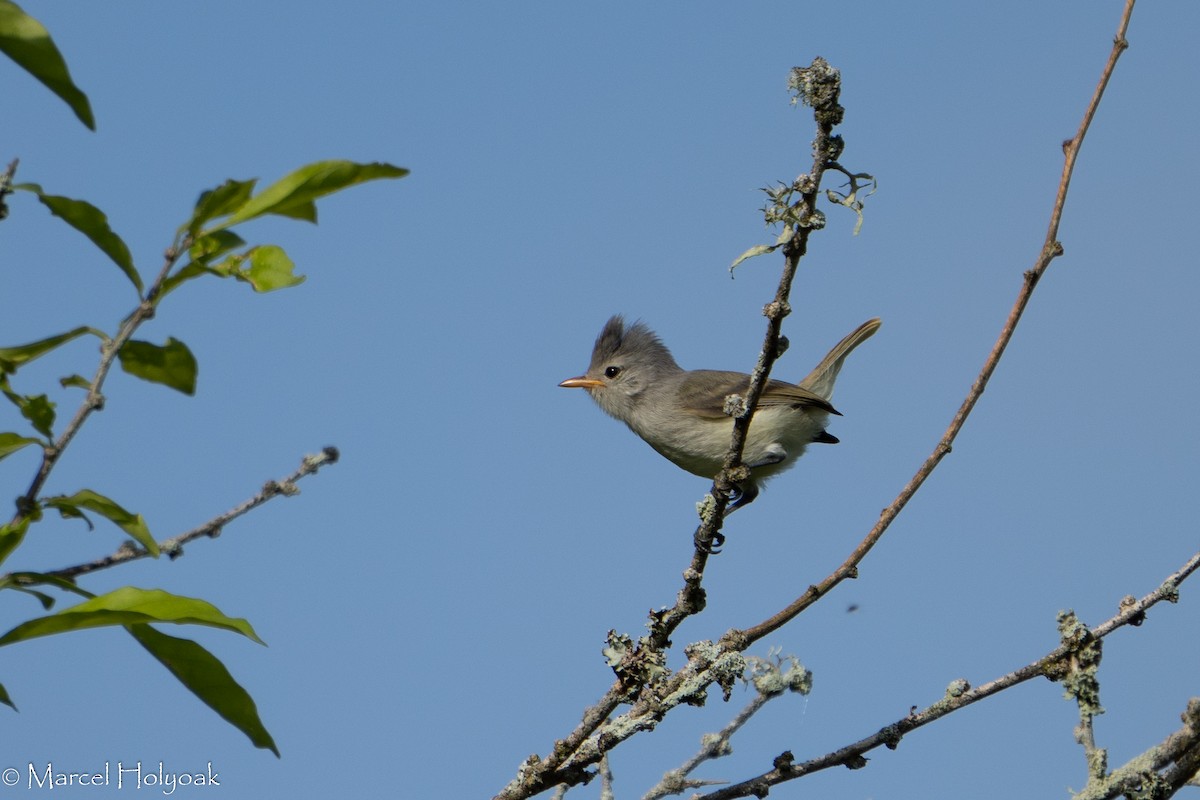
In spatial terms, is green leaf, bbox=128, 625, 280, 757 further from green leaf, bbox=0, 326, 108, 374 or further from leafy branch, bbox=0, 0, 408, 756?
green leaf, bbox=0, 326, 108, 374

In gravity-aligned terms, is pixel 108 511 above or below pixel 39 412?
below

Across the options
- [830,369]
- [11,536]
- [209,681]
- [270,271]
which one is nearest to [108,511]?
[11,536]

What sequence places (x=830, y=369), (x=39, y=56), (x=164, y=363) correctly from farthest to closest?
(x=830, y=369)
(x=164, y=363)
(x=39, y=56)

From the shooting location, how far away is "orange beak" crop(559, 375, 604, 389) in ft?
27.9

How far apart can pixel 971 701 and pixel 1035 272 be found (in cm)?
→ 95

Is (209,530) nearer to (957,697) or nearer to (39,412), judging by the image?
(39,412)

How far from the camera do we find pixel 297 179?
5.65ft

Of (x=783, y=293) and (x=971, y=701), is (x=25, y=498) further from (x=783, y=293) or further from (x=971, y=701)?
(x=971, y=701)

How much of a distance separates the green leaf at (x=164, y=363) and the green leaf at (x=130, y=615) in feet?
1.09

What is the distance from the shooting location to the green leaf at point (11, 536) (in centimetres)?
172

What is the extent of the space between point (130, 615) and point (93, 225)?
60 cm

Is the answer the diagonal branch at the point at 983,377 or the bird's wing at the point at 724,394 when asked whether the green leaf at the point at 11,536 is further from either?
the bird's wing at the point at 724,394

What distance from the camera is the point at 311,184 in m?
1.72

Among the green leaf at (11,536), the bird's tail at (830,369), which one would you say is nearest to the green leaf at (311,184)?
the green leaf at (11,536)
